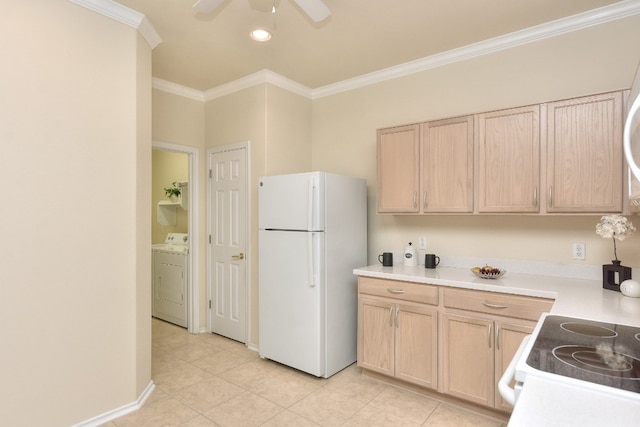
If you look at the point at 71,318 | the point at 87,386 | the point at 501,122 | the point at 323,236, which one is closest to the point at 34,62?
the point at 71,318

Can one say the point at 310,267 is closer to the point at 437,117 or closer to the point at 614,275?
the point at 437,117

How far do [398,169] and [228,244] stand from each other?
2.03m

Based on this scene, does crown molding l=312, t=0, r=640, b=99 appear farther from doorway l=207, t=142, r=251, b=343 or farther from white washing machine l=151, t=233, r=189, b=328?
white washing machine l=151, t=233, r=189, b=328

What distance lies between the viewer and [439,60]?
312 cm

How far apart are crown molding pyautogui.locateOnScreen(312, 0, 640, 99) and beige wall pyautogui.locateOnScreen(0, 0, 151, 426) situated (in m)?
2.05

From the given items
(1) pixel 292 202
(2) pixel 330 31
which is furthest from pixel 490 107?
(1) pixel 292 202

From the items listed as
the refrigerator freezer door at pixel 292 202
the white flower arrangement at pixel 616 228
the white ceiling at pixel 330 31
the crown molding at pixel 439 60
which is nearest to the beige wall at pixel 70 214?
the white ceiling at pixel 330 31

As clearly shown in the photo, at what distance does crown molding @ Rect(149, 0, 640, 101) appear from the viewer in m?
2.41

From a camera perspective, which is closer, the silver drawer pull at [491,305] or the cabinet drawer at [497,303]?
the cabinet drawer at [497,303]

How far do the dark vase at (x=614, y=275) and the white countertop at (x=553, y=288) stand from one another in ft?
0.15

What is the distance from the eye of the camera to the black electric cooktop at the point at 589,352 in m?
0.98

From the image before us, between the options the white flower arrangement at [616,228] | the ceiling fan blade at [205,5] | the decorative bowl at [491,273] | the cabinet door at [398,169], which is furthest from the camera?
the cabinet door at [398,169]

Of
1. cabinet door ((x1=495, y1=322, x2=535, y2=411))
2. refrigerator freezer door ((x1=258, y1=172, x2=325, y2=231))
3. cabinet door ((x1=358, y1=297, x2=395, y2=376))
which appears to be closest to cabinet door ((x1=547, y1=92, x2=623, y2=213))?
cabinet door ((x1=495, y1=322, x2=535, y2=411))

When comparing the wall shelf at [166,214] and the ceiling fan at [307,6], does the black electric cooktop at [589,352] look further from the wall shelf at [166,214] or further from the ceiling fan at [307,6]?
the wall shelf at [166,214]
